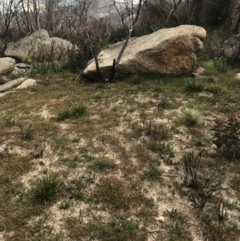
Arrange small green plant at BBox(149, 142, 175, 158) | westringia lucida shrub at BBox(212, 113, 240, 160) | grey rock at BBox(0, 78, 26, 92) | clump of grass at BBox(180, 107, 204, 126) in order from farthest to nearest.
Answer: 1. grey rock at BBox(0, 78, 26, 92)
2. clump of grass at BBox(180, 107, 204, 126)
3. small green plant at BBox(149, 142, 175, 158)
4. westringia lucida shrub at BBox(212, 113, 240, 160)

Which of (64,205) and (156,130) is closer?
(64,205)

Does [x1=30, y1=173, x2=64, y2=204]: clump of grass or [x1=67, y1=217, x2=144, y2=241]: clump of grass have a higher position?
[x1=30, y1=173, x2=64, y2=204]: clump of grass

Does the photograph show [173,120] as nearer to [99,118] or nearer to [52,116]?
[99,118]

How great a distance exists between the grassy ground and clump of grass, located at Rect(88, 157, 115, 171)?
0.02 m

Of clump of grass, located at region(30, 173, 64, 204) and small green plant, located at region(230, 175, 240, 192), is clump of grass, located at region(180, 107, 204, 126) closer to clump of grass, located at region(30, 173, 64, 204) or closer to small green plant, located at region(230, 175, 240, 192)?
small green plant, located at region(230, 175, 240, 192)

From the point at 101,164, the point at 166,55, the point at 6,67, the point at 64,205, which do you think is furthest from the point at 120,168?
the point at 6,67

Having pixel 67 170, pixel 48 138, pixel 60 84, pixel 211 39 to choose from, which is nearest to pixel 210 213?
pixel 67 170

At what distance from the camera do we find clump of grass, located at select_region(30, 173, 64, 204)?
5.98 m

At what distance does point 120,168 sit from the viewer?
684 centimetres


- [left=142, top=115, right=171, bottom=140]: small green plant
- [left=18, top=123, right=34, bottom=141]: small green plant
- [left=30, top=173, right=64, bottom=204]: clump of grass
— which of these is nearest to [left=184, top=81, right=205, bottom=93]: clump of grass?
[left=142, top=115, right=171, bottom=140]: small green plant

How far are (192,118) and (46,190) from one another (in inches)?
150

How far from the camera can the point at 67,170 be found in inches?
267

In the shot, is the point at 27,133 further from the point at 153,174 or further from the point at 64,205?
the point at 153,174

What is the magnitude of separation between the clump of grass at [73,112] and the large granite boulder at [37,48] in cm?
654
